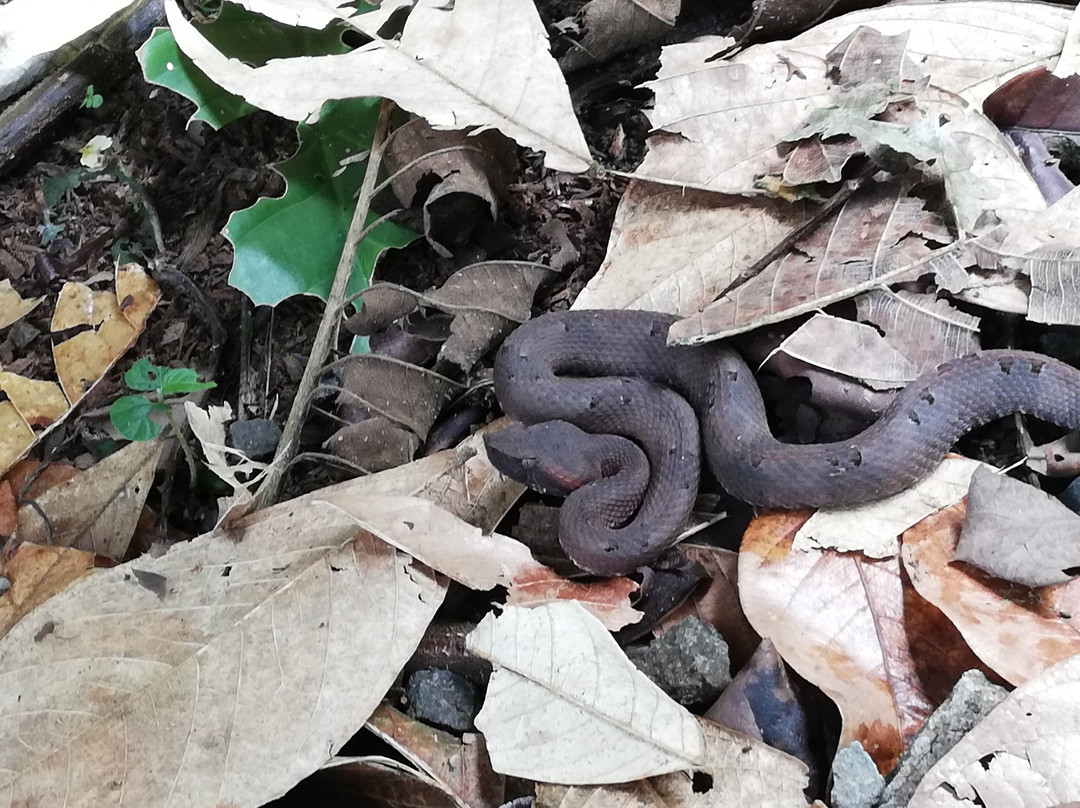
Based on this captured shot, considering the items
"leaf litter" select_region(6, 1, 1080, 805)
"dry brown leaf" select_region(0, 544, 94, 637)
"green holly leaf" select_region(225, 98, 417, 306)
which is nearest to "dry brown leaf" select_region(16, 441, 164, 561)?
"leaf litter" select_region(6, 1, 1080, 805)

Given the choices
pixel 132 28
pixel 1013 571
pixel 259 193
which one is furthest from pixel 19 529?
pixel 1013 571

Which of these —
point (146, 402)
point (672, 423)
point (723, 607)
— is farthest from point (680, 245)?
point (146, 402)

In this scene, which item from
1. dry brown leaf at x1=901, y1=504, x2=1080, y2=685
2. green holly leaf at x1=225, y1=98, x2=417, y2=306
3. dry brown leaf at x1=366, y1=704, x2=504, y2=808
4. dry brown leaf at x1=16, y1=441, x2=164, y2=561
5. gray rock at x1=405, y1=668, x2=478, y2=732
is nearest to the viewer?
dry brown leaf at x1=901, y1=504, x2=1080, y2=685

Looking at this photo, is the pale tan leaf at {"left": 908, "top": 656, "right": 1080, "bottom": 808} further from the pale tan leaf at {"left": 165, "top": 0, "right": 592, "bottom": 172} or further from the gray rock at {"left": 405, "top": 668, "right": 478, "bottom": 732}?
the pale tan leaf at {"left": 165, "top": 0, "right": 592, "bottom": 172}

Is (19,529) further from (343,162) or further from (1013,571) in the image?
(1013,571)

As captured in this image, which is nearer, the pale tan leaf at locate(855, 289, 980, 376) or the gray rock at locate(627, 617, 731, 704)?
the gray rock at locate(627, 617, 731, 704)

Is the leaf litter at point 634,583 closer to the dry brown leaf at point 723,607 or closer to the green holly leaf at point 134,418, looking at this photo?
the dry brown leaf at point 723,607

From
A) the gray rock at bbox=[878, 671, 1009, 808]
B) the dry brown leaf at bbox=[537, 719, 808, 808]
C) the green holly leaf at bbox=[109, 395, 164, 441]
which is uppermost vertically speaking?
the green holly leaf at bbox=[109, 395, 164, 441]
